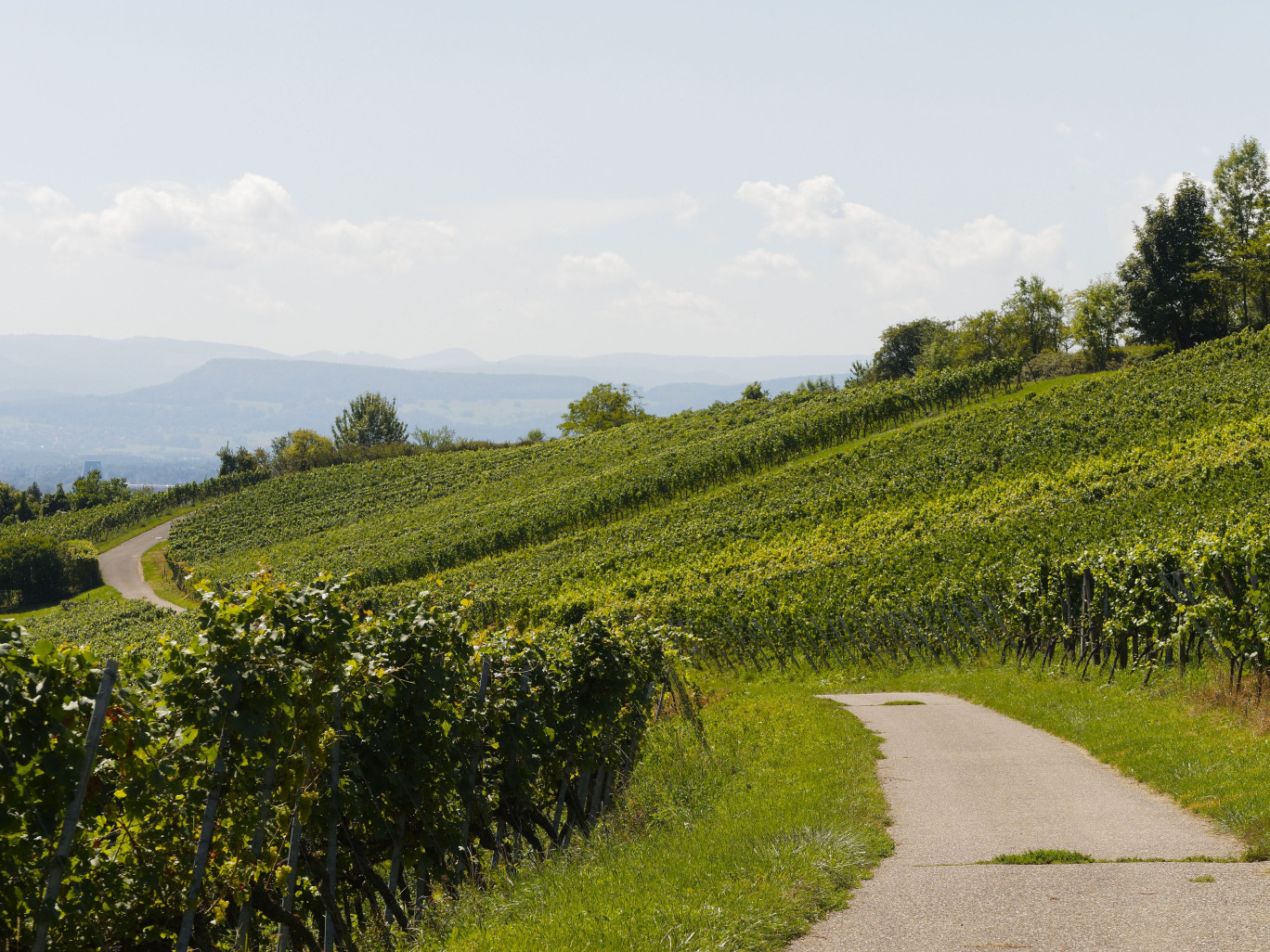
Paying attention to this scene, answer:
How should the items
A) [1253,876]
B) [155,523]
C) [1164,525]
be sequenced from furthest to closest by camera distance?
[155,523] → [1164,525] → [1253,876]

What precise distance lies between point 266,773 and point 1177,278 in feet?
262

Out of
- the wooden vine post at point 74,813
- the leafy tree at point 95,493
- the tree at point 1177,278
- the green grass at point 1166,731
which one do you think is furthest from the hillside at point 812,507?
the leafy tree at point 95,493

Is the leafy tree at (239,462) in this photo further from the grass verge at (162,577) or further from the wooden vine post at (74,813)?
the wooden vine post at (74,813)

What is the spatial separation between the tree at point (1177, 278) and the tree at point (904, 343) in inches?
1718

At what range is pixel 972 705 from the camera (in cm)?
1864

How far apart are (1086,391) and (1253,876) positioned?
54983 mm

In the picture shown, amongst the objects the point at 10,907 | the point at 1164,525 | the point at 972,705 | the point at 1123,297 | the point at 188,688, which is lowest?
the point at 972,705

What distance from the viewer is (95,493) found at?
420ft

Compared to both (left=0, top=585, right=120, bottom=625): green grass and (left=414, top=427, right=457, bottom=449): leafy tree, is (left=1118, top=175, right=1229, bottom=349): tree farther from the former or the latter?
(left=0, top=585, right=120, bottom=625): green grass

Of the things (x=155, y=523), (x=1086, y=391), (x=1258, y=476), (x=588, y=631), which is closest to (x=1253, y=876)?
(x=588, y=631)

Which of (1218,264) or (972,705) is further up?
(1218,264)

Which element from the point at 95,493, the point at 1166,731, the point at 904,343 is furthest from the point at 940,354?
the point at 95,493

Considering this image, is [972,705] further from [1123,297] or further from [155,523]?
[155,523]

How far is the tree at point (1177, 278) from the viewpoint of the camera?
231ft
